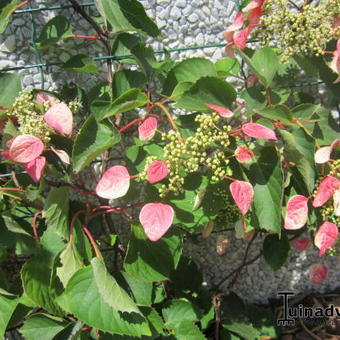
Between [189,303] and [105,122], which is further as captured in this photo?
[189,303]

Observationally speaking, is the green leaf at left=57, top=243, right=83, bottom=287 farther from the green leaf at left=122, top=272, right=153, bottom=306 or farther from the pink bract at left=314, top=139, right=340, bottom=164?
the pink bract at left=314, top=139, right=340, bottom=164

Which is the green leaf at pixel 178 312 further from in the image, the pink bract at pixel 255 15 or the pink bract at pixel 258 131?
the pink bract at pixel 255 15

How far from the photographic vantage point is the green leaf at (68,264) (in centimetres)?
88

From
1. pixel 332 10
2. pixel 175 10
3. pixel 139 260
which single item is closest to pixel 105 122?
pixel 139 260

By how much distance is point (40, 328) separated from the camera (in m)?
0.99

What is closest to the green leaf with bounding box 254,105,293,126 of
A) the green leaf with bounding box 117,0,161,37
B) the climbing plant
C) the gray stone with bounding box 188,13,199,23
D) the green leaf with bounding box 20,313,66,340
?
the climbing plant

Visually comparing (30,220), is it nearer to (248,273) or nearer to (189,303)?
(189,303)

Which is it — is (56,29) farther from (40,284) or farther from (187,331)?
(187,331)

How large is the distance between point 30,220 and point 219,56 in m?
0.69

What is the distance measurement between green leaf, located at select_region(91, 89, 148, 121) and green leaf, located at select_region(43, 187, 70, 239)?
18cm

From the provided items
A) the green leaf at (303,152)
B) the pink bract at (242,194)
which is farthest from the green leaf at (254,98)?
the pink bract at (242,194)

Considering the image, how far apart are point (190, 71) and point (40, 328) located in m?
0.70

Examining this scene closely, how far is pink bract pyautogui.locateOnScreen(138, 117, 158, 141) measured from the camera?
89cm

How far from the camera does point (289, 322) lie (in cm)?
137
